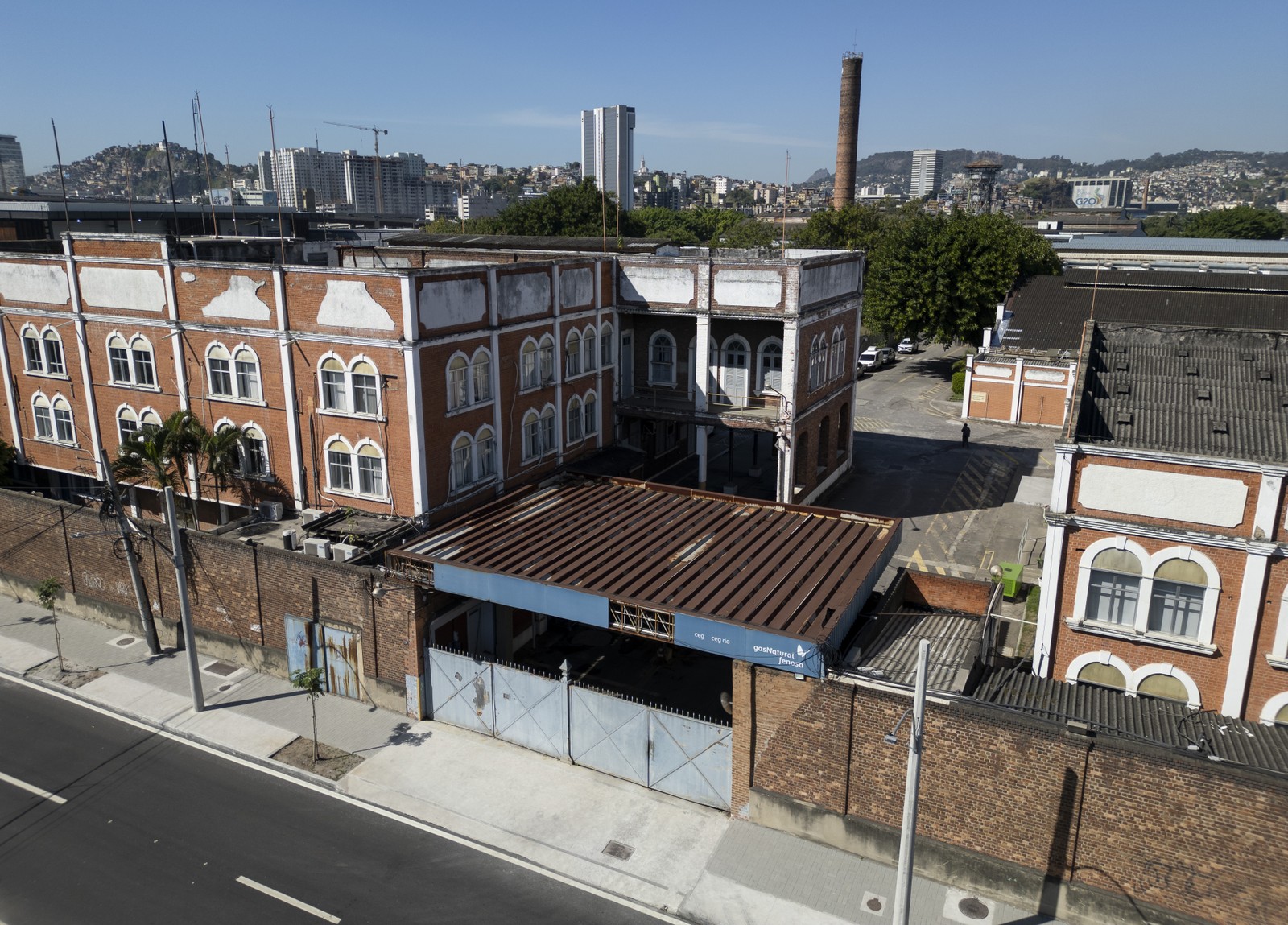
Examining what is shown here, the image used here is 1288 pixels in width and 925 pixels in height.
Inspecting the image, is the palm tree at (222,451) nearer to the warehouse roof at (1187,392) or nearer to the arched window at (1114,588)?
the warehouse roof at (1187,392)

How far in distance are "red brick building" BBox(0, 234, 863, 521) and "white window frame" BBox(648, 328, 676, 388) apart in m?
0.09

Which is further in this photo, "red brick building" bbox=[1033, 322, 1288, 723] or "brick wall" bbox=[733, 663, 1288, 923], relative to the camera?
"red brick building" bbox=[1033, 322, 1288, 723]

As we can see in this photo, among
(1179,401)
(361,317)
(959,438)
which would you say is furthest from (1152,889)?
(959,438)

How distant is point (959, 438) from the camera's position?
180ft

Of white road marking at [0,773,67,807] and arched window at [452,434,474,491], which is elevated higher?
arched window at [452,434,474,491]

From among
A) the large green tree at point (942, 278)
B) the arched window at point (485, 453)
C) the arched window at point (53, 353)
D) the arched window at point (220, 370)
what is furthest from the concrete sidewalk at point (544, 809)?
the large green tree at point (942, 278)

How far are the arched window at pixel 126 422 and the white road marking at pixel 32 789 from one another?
53.1ft

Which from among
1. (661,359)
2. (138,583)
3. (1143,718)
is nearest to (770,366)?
(661,359)

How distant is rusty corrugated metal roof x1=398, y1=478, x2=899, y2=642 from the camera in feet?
69.3

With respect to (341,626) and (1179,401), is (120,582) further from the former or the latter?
(1179,401)

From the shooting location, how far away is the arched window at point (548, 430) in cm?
3384

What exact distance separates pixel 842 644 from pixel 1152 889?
777 centimetres

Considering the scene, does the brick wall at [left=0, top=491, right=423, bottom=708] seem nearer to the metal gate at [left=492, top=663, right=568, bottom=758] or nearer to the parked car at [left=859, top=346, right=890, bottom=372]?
the metal gate at [left=492, top=663, right=568, bottom=758]

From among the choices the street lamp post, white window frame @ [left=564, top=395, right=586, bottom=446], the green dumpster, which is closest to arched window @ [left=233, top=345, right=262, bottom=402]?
white window frame @ [left=564, top=395, right=586, bottom=446]
